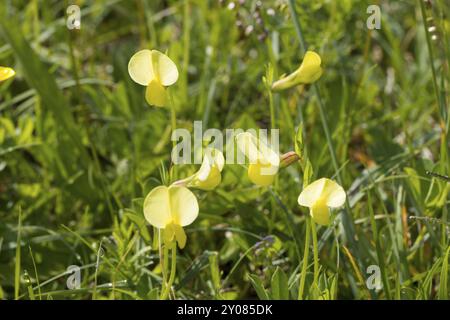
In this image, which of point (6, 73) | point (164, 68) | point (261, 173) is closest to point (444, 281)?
point (261, 173)

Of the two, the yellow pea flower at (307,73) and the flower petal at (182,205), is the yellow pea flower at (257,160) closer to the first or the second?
the flower petal at (182,205)

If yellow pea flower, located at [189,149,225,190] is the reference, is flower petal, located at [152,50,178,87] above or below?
above

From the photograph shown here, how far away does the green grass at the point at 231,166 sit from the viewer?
1592 mm

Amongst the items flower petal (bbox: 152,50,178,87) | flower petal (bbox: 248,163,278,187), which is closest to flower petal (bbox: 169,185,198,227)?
flower petal (bbox: 248,163,278,187)

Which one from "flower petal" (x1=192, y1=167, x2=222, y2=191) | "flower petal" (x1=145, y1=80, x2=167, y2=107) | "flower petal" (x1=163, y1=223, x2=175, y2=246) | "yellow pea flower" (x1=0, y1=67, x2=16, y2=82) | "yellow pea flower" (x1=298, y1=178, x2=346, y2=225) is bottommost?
"flower petal" (x1=163, y1=223, x2=175, y2=246)

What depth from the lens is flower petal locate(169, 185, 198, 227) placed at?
3.96 ft

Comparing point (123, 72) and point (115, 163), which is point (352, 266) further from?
point (123, 72)

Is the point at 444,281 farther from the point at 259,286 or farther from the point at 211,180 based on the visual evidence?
the point at 211,180

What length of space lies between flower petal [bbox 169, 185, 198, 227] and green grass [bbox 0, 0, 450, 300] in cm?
10

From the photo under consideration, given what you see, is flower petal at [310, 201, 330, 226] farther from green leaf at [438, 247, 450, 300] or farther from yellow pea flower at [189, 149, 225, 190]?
green leaf at [438, 247, 450, 300]

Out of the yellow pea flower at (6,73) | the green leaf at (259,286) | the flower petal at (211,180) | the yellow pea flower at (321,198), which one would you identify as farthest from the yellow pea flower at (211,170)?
the yellow pea flower at (6,73)

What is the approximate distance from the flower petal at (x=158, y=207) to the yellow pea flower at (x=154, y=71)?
206 millimetres

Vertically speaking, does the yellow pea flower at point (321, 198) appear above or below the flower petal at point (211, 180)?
below

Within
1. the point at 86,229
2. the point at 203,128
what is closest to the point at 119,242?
the point at 86,229
